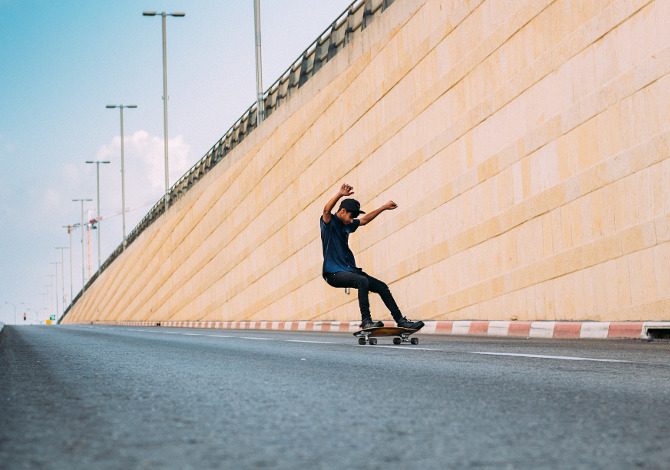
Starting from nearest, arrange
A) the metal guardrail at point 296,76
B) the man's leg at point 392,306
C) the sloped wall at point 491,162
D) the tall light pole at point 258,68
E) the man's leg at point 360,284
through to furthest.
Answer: the man's leg at point 392,306
the man's leg at point 360,284
the sloped wall at point 491,162
the metal guardrail at point 296,76
the tall light pole at point 258,68

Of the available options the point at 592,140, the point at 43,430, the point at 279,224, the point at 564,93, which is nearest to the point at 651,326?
the point at 592,140

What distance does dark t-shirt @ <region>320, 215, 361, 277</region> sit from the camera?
12.3 m

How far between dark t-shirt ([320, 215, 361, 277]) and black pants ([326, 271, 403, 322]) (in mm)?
108

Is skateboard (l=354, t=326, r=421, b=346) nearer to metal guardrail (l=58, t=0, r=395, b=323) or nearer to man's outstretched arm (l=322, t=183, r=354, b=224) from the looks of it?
man's outstretched arm (l=322, t=183, r=354, b=224)

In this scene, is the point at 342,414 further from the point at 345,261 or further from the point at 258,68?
the point at 258,68

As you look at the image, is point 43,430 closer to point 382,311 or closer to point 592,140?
point 592,140

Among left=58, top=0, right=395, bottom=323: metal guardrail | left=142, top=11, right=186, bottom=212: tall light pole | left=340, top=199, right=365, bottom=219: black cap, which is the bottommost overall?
left=340, top=199, right=365, bottom=219: black cap

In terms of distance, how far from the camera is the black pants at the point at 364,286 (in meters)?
12.1

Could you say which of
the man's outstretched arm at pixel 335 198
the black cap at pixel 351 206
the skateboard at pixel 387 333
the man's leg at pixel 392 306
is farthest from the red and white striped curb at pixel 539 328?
the man's outstretched arm at pixel 335 198

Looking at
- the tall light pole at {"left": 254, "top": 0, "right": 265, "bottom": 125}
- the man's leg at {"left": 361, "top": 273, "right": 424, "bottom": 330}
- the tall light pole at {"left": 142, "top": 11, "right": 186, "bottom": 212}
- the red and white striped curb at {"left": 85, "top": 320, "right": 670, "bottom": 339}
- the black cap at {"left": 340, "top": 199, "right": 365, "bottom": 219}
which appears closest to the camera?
the man's leg at {"left": 361, "top": 273, "right": 424, "bottom": 330}

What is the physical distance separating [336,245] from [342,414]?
25.4ft

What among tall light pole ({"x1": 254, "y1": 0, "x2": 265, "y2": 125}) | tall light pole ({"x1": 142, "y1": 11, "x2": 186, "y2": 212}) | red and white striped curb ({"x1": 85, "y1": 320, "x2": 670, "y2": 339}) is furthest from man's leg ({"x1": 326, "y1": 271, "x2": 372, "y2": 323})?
tall light pole ({"x1": 142, "y1": 11, "x2": 186, "y2": 212})

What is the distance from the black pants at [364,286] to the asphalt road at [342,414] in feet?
12.1

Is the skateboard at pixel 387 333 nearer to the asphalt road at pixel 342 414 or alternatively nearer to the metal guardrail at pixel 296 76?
the asphalt road at pixel 342 414
